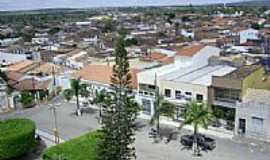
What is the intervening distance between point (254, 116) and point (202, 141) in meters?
5.07

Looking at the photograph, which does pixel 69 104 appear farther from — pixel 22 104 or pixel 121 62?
pixel 121 62

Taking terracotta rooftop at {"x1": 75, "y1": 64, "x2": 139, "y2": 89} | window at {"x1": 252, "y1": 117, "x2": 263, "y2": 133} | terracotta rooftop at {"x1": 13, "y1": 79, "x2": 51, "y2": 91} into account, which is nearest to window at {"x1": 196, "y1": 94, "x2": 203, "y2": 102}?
window at {"x1": 252, "y1": 117, "x2": 263, "y2": 133}

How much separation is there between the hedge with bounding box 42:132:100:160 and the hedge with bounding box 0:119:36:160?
383cm

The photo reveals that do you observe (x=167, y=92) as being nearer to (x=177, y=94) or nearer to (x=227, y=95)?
(x=177, y=94)

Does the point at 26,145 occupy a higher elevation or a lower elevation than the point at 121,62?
lower

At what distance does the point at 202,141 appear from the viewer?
33.2 metres

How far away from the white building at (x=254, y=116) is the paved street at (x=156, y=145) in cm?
106

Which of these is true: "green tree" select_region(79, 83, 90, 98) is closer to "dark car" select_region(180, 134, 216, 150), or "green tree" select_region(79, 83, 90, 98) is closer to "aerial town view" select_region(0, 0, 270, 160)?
"aerial town view" select_region(0, 0, 270, 160)

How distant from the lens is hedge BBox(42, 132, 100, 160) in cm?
2698

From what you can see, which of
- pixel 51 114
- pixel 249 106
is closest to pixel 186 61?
pixel 249 106

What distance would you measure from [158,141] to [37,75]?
29656mm

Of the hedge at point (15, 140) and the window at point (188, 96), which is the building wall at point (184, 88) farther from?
the hedge at point (15, 140)

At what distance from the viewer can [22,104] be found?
158ft

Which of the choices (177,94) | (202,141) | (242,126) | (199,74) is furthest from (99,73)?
(242,126)
